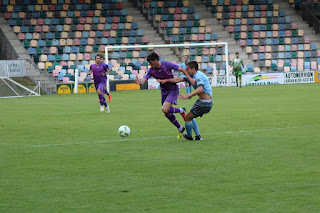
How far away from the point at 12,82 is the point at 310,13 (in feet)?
84.4

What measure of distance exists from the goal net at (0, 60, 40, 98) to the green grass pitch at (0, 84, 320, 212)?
20166 mm

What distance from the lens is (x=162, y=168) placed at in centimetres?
834

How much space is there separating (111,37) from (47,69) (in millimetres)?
6051

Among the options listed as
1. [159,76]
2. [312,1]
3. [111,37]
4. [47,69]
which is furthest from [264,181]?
[312,1]

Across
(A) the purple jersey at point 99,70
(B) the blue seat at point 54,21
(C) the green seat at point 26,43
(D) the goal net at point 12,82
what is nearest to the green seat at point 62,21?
(B) the blue seat at point 54,21

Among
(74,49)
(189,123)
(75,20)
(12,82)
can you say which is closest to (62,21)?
(75,20)

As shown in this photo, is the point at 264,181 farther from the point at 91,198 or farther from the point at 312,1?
the point at 312,1

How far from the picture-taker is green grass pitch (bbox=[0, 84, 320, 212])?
621cm

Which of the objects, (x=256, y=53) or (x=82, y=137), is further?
(x=256, y=53)

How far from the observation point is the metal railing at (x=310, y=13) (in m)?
48.8

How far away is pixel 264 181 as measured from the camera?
717 centimetres

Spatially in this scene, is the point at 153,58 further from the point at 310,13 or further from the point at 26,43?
the point at 310,13

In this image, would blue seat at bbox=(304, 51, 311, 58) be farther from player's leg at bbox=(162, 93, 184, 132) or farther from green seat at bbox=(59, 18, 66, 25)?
player's leg at bbox=(162, 93, 184, 132)

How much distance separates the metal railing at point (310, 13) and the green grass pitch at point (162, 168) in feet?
116
